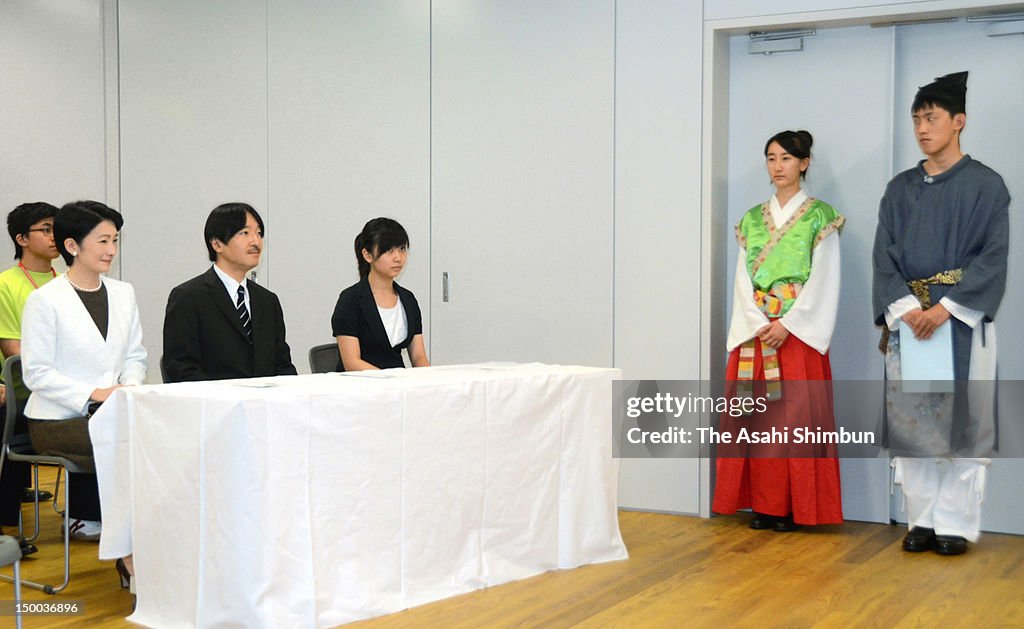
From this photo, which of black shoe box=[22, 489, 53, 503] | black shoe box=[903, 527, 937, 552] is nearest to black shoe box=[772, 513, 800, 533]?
black shoe box=[903, 527, 937, 552]

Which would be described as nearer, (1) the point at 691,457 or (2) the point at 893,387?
(2) the point at 893,387

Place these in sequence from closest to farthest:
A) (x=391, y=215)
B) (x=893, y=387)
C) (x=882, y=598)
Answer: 1. (x=882, y=598)
2. (x=893, y=387)
3. (x=391, y=215)

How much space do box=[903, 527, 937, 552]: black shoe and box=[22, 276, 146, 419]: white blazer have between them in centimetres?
294

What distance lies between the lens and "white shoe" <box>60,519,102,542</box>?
14.3 ft

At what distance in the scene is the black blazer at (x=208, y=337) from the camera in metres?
3.71

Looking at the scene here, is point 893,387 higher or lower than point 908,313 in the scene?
lower

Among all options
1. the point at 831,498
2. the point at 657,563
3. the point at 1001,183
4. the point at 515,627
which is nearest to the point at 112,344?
the point at 515,627

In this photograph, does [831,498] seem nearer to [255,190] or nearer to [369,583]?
[369,583]

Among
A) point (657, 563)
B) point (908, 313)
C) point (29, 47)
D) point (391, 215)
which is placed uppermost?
point (29, 47)

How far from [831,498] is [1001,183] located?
140 centimetres

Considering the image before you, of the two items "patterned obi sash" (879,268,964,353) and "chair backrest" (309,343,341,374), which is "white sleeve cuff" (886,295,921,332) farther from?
"chair backrest" (309,343,341,374)

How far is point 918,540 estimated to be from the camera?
4.27m

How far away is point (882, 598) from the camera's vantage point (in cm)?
353

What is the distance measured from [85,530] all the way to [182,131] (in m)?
2.54
